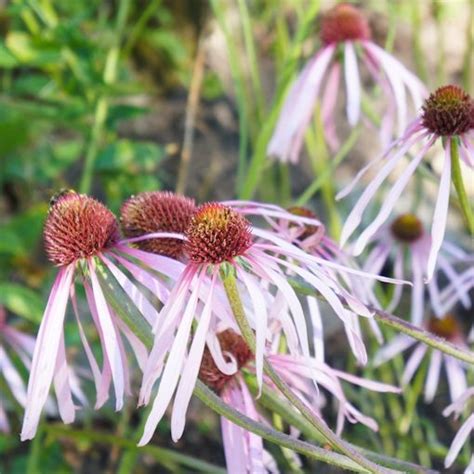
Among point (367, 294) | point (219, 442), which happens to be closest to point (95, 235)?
point (367, 294)

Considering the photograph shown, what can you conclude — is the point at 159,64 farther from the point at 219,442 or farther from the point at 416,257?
the point at 416,257

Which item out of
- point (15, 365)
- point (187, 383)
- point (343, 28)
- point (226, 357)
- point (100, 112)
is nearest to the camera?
point (187, 383)

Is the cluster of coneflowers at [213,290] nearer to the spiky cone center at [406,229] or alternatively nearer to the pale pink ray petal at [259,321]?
the pale pink ray petal at [259,321]

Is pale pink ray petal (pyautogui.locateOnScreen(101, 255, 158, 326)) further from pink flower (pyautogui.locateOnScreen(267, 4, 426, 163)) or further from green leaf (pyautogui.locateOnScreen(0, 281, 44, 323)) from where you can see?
green leaf (pyautogui.locateOnScreen(0, 281, 44, 323))

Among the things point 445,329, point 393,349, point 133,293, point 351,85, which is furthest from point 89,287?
point 445,329

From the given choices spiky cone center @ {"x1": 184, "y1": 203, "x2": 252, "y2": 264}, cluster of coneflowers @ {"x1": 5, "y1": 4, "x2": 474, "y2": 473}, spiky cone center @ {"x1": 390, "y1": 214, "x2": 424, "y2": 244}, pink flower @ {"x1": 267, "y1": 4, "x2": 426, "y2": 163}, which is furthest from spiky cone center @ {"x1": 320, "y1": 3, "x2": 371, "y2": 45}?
spiky cone center @ {"x1": 184, "y1": 203, "x2": 252, "y2": 264}

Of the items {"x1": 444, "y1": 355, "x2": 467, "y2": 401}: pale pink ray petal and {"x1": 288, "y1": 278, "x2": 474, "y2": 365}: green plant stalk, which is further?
{"x1": 444, "y1": 355, "x2": 467, "y2": 401}: pale pink ray petal

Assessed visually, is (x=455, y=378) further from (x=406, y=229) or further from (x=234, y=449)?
(x=234, y=449)
